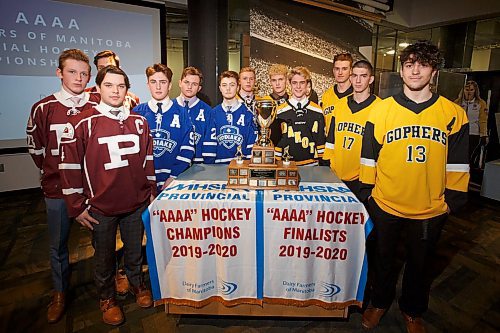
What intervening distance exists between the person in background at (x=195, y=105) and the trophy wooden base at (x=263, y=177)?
0.99 metres

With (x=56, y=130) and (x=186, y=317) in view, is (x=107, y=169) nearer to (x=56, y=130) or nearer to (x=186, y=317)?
(x=56, y=130)

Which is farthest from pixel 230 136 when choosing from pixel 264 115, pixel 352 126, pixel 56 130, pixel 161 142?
pixel 56 130

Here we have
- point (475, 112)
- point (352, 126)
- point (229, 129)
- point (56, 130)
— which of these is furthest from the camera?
point (475, 112)

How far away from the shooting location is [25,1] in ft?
12.4

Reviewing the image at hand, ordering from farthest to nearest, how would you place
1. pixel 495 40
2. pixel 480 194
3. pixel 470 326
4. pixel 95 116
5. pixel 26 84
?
pixel 495 40 → pixel 480 194 → pixel 26 84 → pixel 470 326 → pixel 95 116

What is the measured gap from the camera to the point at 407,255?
5.88ft

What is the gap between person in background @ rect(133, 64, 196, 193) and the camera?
2271 millimetres

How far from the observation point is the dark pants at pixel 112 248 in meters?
1.80

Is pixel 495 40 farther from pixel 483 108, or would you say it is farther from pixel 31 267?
pixel 31 267

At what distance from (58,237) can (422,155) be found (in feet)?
6.88

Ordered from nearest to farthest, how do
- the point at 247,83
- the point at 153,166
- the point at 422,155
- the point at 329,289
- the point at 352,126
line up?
1. the point at 422,155
2. the point at 329,289
3. the point at 153,166
4. the point at 352,126
5. the point at 247,83

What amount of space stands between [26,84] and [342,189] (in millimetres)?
4187

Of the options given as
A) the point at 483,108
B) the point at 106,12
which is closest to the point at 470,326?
the point at 483,108

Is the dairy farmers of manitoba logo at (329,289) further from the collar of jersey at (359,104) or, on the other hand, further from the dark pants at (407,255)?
the collar of jersey at (359,104)
